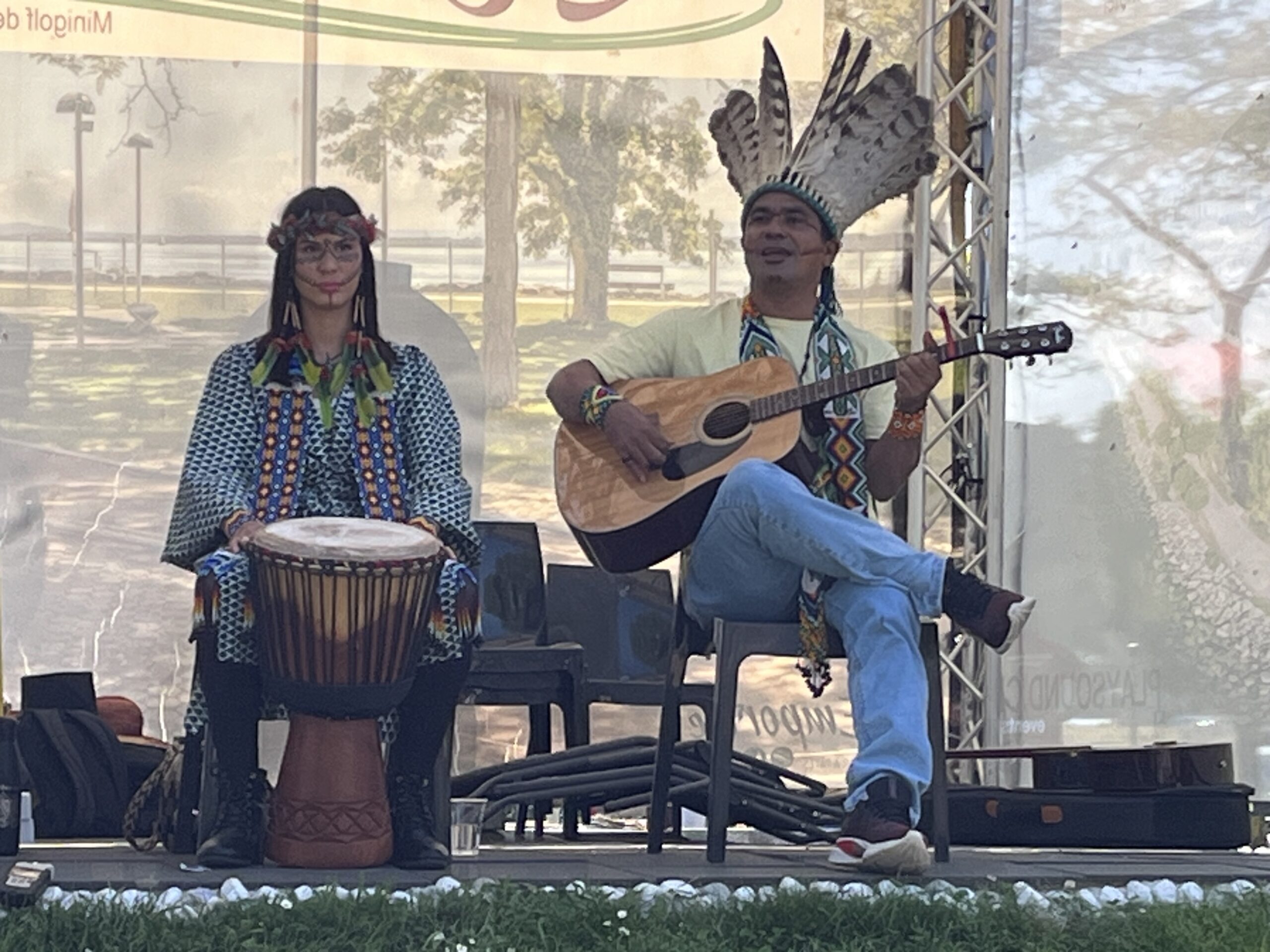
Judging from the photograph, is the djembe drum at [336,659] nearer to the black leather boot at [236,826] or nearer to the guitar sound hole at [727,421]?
the black leather boot at [236,826]

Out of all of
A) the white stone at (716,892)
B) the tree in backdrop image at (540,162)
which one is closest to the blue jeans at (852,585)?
the white stone at (716,892)

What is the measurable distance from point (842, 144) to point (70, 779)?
2.11m

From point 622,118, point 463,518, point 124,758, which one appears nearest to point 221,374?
point 463,518

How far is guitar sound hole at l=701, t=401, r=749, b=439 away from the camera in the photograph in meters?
4.63

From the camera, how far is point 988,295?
6.12 meters

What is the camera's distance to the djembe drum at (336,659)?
4.02m

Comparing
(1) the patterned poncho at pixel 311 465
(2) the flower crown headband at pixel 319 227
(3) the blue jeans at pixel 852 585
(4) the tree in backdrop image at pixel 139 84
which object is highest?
(4) the tree in backdrop image at pixel 139 84

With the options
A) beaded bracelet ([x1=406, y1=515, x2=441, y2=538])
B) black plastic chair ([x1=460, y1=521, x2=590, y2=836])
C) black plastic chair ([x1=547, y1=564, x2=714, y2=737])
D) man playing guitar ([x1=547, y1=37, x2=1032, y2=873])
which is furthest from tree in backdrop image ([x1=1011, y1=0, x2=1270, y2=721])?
beaded bracelet ([x1=406, y1=515, x2=441, y2=538])

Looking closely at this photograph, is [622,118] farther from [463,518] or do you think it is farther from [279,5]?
[463,518]

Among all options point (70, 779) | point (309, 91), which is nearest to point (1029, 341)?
point (70, 779)

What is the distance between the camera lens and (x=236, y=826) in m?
4.08

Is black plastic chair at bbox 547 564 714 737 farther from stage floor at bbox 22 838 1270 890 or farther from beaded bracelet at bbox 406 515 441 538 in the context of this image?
beaded bracelet at bbox 406 515 441 538

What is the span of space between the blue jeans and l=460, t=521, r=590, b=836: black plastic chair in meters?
1.15

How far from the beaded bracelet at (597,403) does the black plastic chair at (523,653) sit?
38.3 inches
